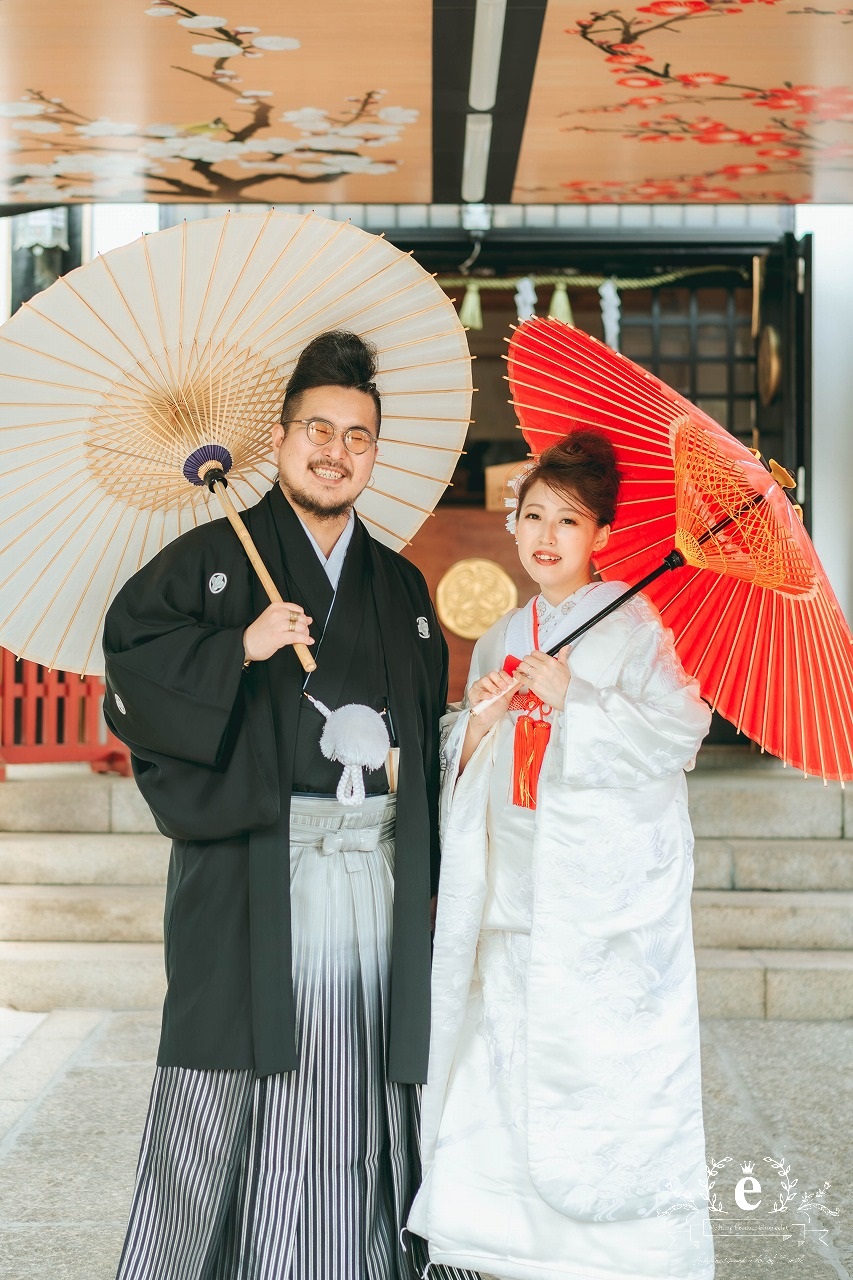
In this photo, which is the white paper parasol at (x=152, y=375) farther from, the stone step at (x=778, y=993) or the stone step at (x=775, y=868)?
the stone step at (x=775, y=868)

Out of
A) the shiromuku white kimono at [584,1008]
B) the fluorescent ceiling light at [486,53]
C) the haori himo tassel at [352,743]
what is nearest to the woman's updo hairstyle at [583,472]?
the shiromuku white kimono at [584,1008]

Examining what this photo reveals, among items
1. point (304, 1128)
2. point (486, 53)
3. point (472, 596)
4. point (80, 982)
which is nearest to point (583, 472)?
point (304, 1128)

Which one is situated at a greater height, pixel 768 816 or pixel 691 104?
pixel 691 104

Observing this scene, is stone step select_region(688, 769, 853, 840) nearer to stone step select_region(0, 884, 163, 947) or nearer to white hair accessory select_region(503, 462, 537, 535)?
stone step select_region(0, 884, 163, 947)

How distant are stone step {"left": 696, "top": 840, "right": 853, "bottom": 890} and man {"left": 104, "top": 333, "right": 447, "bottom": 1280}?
134 inches

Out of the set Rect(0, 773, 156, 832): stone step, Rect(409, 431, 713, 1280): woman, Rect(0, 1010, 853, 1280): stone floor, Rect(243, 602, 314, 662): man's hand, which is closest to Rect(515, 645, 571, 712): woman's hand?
Rect(409, 431, 713, 1280): woman

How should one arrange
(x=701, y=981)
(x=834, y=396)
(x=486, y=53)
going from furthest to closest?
(x=834, y=396) < (x=701, y=981) < (x=486, y=53)

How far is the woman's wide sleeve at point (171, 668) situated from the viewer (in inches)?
107

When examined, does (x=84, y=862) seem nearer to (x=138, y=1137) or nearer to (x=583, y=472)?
(x=138, y=1137)

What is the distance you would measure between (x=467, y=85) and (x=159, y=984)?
3.73m

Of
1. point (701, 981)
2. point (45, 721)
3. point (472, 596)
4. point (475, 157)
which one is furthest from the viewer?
point (472, 596)

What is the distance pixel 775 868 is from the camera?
6.13 metres

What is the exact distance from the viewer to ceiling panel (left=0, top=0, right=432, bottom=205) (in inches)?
155

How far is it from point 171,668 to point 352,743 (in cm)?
42
